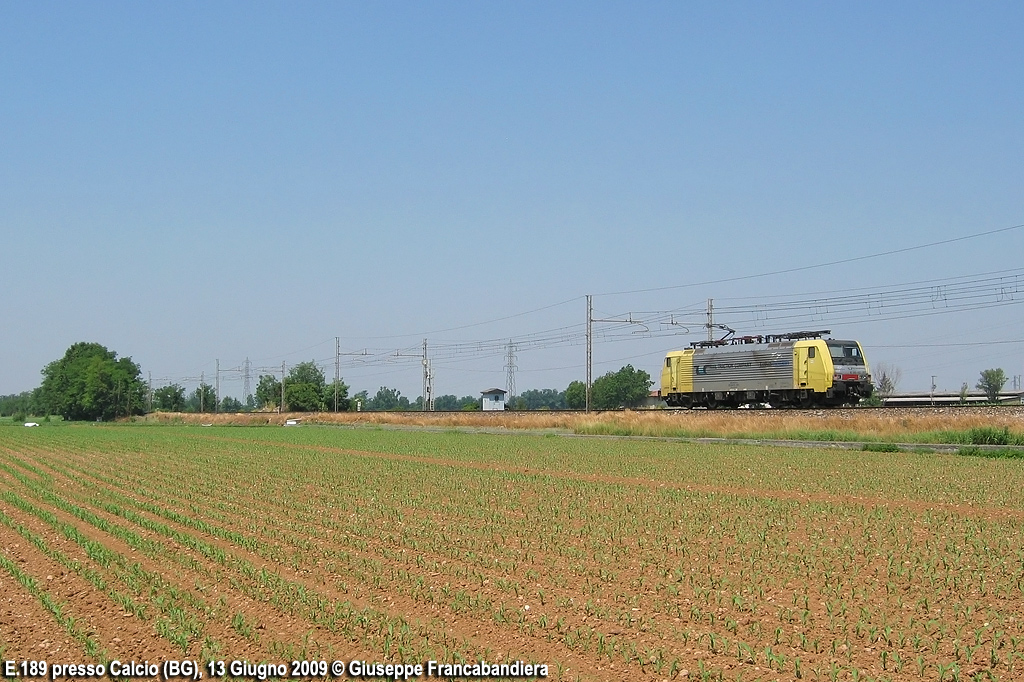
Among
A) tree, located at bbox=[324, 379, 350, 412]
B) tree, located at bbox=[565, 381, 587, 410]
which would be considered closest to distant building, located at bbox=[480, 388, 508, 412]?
tree, located at bbox=[324, 379, 350, 412]

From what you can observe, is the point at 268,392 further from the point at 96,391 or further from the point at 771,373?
the point at 771,373

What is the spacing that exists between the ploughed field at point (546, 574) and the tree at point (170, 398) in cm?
12920

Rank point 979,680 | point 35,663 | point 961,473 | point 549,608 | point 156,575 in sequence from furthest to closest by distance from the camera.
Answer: point 961,473, point 156,575, point 549,608, point 35,663, point 979,680

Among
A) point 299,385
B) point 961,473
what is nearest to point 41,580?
point 961,473

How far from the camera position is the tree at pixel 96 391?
137 m

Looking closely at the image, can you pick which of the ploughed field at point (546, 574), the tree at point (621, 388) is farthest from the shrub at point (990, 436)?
the tree at point (621, 388)

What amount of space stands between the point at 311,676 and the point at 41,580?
237 inches

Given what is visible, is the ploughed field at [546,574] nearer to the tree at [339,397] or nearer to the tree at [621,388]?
the tree at [339,397]

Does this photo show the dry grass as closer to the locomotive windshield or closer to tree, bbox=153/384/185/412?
the locomotive windshield

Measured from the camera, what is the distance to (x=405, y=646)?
30.2ft

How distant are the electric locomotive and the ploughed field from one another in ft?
84.8

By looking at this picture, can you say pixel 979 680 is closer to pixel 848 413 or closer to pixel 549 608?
pixel 549 608

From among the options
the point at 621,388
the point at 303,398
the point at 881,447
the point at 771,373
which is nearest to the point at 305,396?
the point at 303,398

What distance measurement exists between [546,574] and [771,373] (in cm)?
4277
